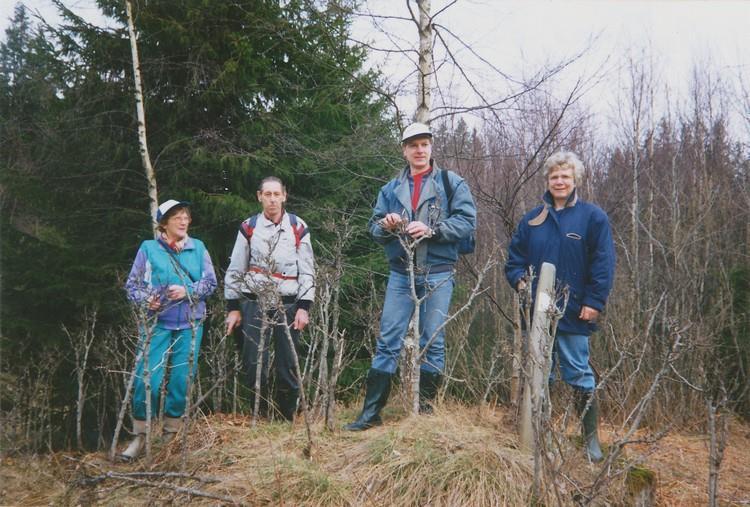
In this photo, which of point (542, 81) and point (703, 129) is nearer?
point (542, 81)

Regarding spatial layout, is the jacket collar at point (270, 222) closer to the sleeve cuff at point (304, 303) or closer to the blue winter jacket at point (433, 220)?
the sleeve cuff at point (304, 303)

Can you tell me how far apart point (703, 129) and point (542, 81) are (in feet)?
35.1

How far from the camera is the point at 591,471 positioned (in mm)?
2660

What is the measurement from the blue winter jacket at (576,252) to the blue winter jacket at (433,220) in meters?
0.45

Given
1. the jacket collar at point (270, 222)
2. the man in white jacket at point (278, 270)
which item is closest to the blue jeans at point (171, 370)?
the man in white jacket at point (278, 270)

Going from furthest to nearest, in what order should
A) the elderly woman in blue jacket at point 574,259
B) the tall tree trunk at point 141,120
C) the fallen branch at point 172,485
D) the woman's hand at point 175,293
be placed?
1. the tall tree trunk at point 141,120
2. the woman's hand at point 175,293
3. the elderly woman in blue jacket at point 574,259
4. the fallen branch at point 172,485

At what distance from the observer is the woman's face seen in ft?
13.3

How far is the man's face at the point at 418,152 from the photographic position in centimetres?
372

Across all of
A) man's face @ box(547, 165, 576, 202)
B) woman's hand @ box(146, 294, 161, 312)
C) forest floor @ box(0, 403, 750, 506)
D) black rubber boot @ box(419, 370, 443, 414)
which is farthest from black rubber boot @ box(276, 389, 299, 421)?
man's face @ box(547, 165, 576, 202)

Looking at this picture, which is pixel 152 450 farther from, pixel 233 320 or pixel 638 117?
pixel 638 117

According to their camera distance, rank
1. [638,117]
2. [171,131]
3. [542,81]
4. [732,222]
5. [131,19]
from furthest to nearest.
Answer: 1. [638,117]
2. [732,222]
3. [171,131]
4. [131,19]
5. [542,81]

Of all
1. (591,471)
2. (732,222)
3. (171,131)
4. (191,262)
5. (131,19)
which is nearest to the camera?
(591,471)

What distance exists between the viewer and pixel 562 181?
139 inches

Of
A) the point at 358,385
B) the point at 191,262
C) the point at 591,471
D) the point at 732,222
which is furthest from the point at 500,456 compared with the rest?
the point at 732,222
